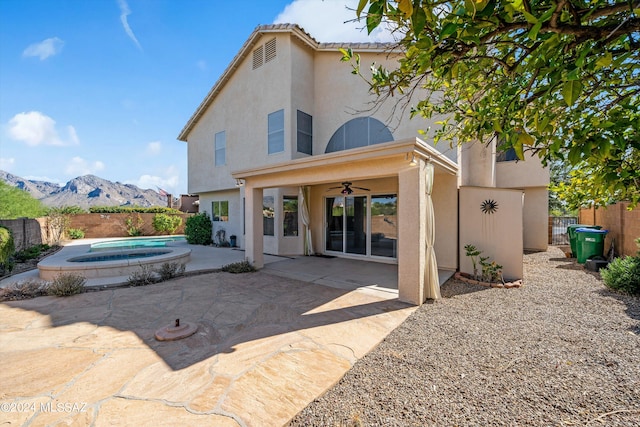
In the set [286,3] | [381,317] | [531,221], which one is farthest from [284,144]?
[531,221]

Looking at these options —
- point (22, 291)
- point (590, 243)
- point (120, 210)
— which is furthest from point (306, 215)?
point (120, 210)

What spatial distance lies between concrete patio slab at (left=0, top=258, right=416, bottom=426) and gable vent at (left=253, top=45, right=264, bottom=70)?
12253mm

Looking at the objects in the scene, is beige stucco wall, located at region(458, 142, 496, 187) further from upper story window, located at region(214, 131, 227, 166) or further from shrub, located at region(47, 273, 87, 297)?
shrub, located at region(47, 273, 87, 297)

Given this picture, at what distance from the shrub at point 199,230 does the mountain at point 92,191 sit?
9219 cm

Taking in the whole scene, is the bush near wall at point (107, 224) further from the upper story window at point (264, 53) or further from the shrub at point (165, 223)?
the upper story window at point (264, 53)

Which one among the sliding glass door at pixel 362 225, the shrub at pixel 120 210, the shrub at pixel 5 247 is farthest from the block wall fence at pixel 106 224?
the sliding glass door at pixel 362 225

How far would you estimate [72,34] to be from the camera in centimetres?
930

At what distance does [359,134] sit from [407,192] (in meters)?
6.67

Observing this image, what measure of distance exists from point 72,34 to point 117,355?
1130cm

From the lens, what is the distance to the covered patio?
5.97m

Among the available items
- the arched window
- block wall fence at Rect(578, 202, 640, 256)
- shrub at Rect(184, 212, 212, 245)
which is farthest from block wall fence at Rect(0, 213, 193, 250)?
block wall fence at Rect(578, 202, 640, 256)

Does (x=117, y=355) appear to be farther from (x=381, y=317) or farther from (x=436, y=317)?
(x=436, y=317)

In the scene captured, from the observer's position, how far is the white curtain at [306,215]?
12.5m

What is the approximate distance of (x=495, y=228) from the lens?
8383 mm
